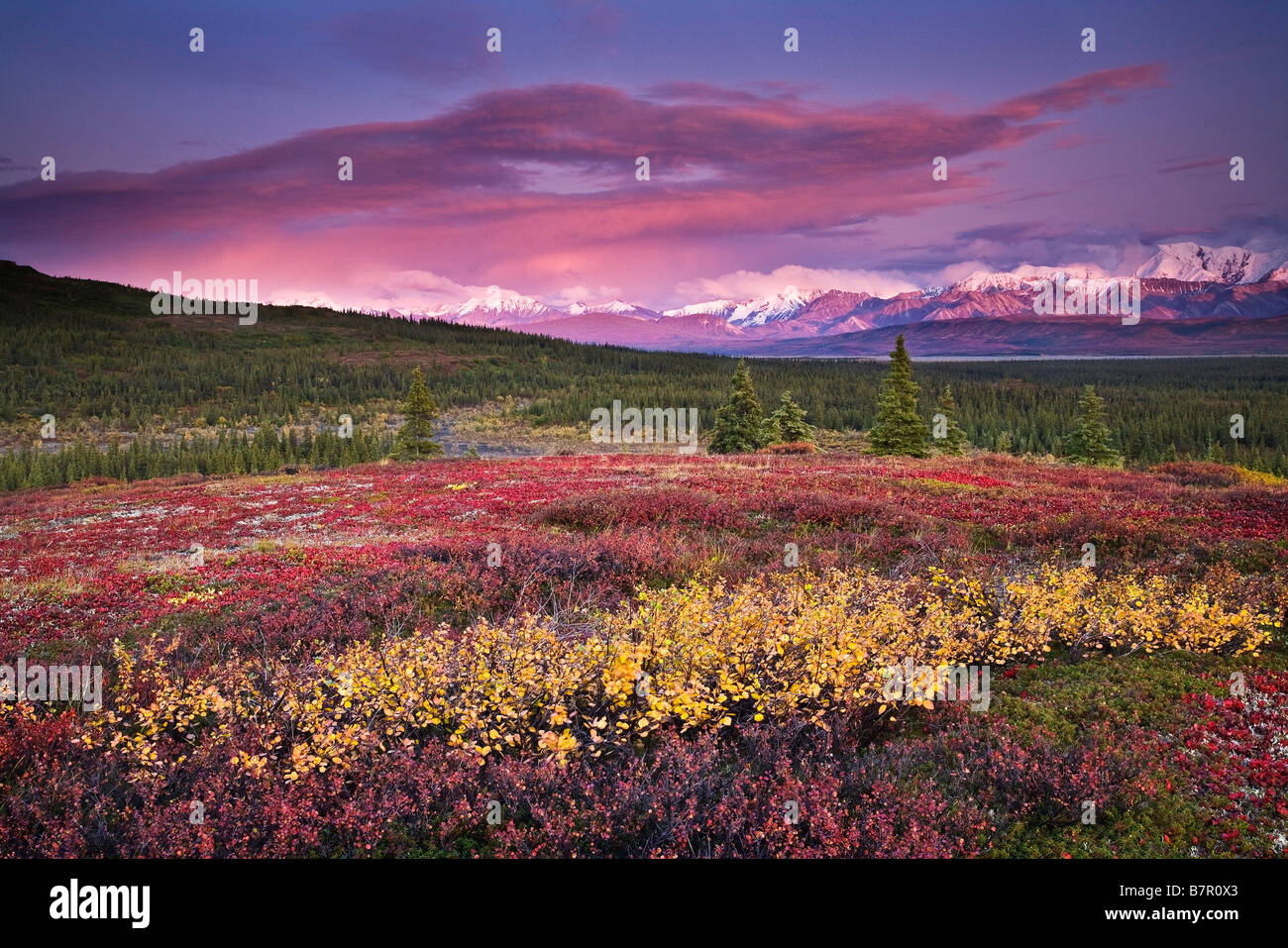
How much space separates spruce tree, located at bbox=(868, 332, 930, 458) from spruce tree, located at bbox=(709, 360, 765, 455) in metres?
9.18

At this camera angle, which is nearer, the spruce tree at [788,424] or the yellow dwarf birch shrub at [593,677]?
the yellow dwarf birch shrub at [593,677]

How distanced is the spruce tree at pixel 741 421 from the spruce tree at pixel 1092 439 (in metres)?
23.4

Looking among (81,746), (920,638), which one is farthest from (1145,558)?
(81,746)

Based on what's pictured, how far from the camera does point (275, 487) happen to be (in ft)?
94.1

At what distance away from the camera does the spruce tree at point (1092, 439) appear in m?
50.1

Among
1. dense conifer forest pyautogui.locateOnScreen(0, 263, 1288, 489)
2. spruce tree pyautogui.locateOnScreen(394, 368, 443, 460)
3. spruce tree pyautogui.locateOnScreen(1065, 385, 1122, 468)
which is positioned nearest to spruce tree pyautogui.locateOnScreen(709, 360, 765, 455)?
spruce tree pyautogui.locateOnScreen(1065, 385, 1122, 468)

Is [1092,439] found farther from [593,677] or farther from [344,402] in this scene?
[344,402]

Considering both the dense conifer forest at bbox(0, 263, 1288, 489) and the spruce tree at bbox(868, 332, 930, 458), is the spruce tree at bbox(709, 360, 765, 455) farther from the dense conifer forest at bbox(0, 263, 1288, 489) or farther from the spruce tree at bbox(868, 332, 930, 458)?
the dense conifer forest at bbox(0, 263, 1288, 489)

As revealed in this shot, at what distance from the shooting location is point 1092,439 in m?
50.7

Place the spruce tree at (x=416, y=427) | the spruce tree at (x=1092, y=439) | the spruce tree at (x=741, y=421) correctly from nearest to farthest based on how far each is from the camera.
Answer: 1. the spruce tree at (x=1092, y=439)
2. the spruce tree at (x=741, y=421)
3. the spruce tree at (x=416, y=427)

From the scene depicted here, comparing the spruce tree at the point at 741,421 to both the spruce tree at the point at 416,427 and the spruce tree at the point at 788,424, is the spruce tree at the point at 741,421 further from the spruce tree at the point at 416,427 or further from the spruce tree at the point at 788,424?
the spruce tree at the point at 416,427

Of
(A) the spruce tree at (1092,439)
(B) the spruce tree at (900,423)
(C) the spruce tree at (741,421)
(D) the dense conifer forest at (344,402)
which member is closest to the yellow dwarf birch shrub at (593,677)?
(B) the spruce tree at (900,423)
